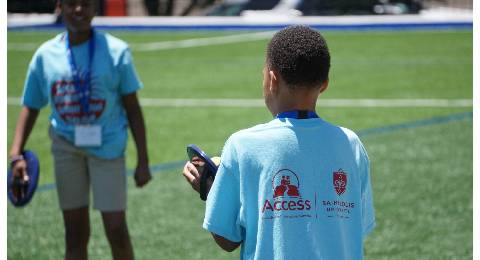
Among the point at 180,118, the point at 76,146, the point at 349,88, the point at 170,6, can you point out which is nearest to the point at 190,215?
the point at 76,146

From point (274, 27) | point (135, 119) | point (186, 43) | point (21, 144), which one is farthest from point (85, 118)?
point (274, 27)

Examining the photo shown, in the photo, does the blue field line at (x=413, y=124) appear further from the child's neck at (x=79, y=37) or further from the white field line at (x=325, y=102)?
the child's neck at (x=79, y=37)

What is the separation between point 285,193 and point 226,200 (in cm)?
20

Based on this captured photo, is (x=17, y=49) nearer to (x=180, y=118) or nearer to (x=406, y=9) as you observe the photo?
(x=180, y=118)

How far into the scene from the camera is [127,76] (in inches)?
221

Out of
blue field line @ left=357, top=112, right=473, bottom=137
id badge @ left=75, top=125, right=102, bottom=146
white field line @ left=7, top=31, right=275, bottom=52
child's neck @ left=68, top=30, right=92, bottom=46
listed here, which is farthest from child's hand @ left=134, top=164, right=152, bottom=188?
white field line @ left=7, top=31, right=275, bottom=52

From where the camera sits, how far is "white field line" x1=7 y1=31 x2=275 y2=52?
971 inches

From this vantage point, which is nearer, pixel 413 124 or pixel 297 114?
pixel 297 114

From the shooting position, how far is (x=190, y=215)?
26.1 ft

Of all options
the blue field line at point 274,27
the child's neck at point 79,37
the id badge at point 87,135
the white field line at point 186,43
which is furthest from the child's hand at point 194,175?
the blue field line at point 274,27

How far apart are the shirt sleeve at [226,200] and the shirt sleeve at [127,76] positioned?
260 centimetres

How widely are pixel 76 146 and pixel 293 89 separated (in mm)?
2742

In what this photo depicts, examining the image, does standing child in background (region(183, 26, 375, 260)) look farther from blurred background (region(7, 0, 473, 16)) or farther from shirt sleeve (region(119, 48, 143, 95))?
blurred background (region(7, 0, 473, 16))

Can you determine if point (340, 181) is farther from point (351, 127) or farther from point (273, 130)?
point (351, 127)
